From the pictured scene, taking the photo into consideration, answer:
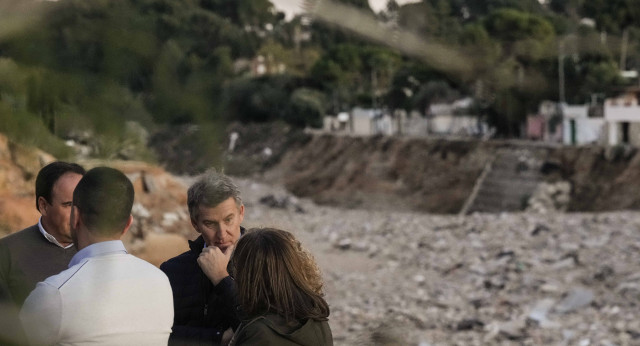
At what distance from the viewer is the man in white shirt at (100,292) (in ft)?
3.77

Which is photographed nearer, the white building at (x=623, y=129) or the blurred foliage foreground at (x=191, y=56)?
the blurred foliage foreground at (x=191, y=56)

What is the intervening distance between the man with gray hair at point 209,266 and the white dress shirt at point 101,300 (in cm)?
38

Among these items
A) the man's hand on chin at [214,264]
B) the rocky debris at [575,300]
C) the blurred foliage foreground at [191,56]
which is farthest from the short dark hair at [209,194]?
the rocky debris at [575,300]

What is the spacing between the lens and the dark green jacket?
154 centimetres

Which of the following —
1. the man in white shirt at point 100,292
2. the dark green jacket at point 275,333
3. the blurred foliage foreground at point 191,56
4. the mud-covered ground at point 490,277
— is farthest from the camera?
the mud-covered ground at point 490,277

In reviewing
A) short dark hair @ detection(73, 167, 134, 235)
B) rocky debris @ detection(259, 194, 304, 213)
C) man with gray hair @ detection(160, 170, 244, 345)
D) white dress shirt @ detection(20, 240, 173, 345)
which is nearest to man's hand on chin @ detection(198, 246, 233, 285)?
man with gray hair @ detection(160, 170, 244, 345)

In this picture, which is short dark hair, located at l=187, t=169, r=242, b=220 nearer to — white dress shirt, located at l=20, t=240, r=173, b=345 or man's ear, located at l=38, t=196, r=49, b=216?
man's ear, located at l=38, t=196, r=49, b=216

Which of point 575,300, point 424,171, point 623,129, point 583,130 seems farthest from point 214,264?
point 424,171

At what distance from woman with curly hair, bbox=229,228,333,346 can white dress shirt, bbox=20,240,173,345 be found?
19 centimetres

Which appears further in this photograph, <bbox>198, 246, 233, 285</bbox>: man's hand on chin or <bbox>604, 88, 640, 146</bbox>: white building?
<bbox>604, 88, 640, 146</bbox>: white building

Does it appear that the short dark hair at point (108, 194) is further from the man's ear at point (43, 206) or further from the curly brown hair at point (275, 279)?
the man's ear at point (43, 206)

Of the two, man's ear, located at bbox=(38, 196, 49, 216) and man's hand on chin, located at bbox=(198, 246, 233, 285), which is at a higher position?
man's ear, located at bbox=(38, 196, 49, 216)

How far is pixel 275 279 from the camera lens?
62.5 inches

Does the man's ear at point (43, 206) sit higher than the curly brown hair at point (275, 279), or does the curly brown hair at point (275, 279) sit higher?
the man's ear at point (43, 206)
